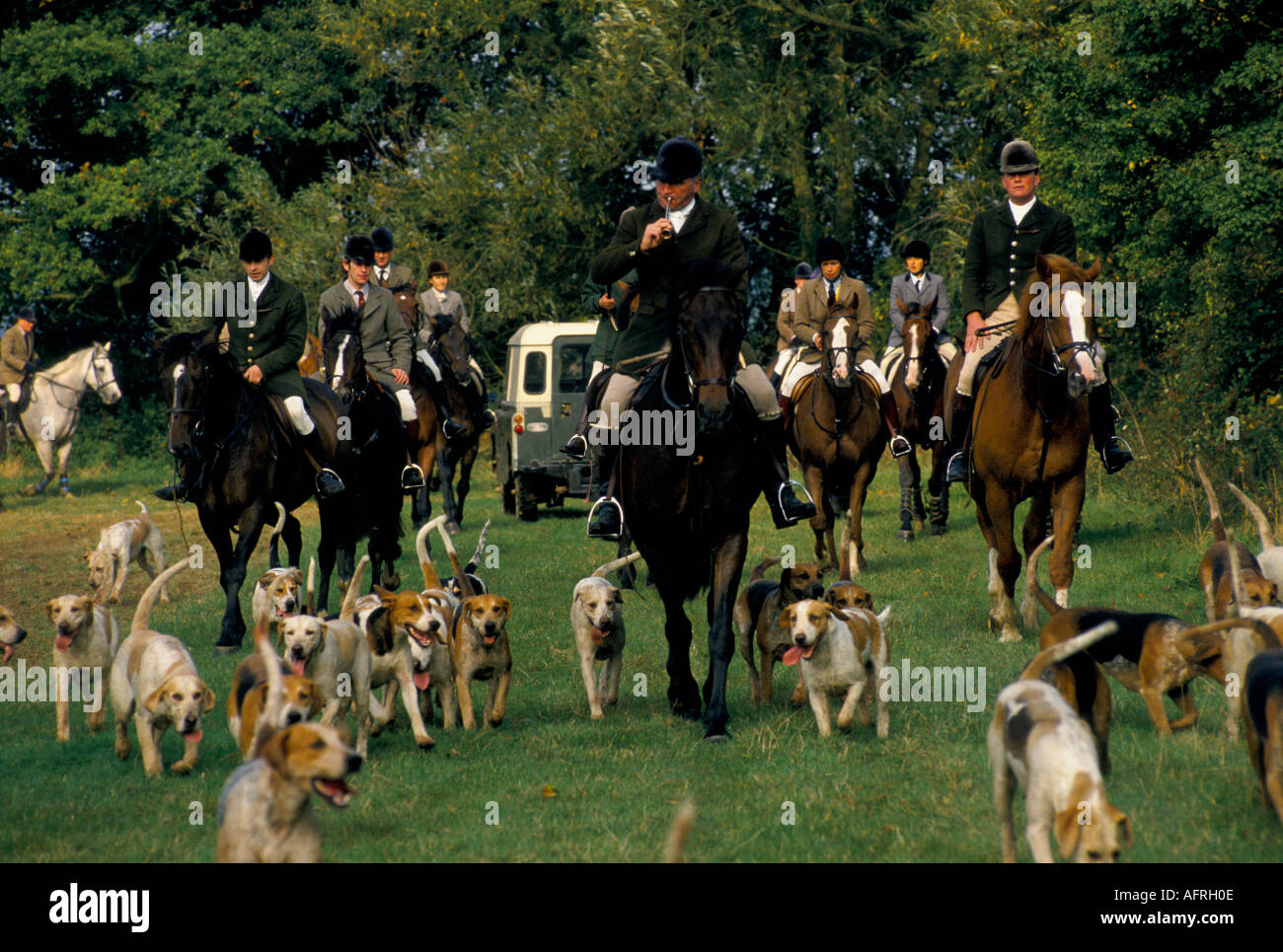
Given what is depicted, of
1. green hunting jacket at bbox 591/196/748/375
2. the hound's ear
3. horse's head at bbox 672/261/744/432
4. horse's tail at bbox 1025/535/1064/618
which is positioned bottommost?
the hound's ear

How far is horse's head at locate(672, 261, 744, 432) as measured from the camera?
7.75m

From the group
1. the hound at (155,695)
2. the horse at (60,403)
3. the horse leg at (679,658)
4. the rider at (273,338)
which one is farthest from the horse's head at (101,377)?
the horse leg at (679,658)

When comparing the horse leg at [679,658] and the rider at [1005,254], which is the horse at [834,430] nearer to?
the rider at [1005,254]

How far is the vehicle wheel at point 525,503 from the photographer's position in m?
21.4

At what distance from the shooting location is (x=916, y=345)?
1741cm

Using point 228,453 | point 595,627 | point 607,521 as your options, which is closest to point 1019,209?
point 607,521

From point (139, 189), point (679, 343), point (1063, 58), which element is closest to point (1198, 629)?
point (679, 343)

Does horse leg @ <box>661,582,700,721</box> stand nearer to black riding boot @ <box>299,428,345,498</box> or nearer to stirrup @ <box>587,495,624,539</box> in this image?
stirrup @ <box>587,495,624,539</box>

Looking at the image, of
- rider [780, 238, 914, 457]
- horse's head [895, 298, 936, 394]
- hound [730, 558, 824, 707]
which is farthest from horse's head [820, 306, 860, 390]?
hound [730, 558, 824, 707]

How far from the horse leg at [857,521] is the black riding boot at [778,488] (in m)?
4.54

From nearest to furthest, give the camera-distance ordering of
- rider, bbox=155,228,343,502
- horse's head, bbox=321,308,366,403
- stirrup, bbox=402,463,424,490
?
rider, bbox=155,228,343,502, horse's head, bbox=321,308,366,403, stirrup, bbox=402,463,424,490

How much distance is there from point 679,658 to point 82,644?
369cm

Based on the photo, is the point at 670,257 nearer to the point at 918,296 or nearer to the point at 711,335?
the point at 711,335
